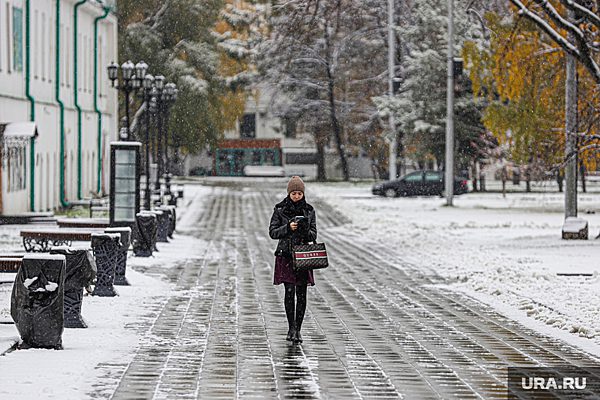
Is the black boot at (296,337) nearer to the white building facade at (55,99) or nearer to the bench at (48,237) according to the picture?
the bench at (48,237)

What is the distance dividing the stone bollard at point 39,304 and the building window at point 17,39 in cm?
2700

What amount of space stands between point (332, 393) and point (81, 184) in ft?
132

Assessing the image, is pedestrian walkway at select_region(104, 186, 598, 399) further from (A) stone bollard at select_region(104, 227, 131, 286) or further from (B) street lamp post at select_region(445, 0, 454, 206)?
(B) street lamp post at select_region(445, 0, 454, 206)

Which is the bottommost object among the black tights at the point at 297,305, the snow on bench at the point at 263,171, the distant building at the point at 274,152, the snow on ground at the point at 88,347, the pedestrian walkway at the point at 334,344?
the pedestrian walkway at the point at 334,344

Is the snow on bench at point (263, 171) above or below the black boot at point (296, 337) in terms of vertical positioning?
above

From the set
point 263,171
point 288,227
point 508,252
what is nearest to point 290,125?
point 263,171

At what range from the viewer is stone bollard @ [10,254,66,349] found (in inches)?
495

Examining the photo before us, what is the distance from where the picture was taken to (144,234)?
25062mm

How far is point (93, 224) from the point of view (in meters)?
28.7

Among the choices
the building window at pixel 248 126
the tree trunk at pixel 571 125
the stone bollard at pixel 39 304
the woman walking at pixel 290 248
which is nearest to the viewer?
the stone bollard at pixel 39 304

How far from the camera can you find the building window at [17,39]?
39.0 metres

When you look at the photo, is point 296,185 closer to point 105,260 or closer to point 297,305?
point 297,305

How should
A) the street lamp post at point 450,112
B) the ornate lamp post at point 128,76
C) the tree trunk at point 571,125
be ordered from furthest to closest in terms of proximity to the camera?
the street lamp post at point 450,112 → the ornate lamp post at point 128,76 → the tree trunk at point 571,125

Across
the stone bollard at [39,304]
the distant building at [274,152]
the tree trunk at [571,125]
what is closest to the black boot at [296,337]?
the stone bollard at [39,304]
